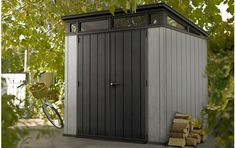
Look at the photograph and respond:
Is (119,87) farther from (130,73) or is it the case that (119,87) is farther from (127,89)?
(130,73)

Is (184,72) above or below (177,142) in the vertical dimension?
above

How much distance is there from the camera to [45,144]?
5520mm

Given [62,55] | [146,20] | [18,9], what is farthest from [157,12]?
[18,9]

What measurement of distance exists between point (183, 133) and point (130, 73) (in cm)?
127

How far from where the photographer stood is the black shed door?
18.7 feet

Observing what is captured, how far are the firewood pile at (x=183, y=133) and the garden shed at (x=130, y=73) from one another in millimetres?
111

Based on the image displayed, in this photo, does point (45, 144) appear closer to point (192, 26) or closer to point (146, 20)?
point (146, 20)

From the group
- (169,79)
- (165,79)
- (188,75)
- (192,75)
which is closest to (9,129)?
(165,79)

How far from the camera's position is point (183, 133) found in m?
5.48

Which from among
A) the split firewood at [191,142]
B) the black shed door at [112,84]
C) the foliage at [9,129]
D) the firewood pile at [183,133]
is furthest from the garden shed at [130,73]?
the foliage at [9,129]

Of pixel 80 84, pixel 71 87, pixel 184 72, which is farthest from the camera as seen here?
pixel 71 87

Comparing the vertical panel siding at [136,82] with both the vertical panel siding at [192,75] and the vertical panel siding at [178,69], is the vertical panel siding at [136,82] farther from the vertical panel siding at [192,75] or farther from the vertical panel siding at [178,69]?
the vertical panel siding at [192,75]

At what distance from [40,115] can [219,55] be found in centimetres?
749

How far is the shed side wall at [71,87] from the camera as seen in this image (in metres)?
6.37
